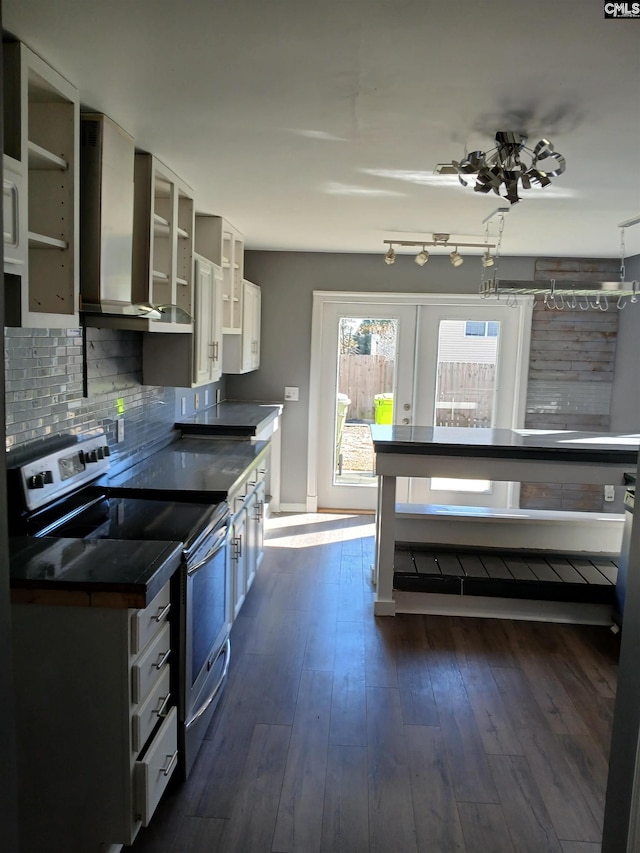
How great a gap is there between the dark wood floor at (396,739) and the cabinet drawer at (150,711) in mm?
405

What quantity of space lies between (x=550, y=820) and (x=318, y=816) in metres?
0.76

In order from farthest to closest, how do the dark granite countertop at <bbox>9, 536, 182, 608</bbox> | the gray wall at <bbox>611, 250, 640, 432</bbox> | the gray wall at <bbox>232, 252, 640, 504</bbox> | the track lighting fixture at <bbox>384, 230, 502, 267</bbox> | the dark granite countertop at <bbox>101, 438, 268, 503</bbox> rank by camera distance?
1. the gray wall at <bbox>232, 252, 640, 504</bbox>
2. the gray wall at <bbox>611, 250, 640, 432</bbox>
3. the track lighting fixture at <bbox>384, 230, 502, 267</bbox>
4. the dark granite countertop at <bbox>101, 438, 268, 503</bbox>
5. the dark granite countertop at <bbox>9, 536, 182, 608</bbox>

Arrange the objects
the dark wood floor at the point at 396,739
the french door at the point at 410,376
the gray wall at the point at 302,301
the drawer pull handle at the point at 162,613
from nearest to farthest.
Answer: the drawer pull handle at the point at 162,613 < the dark wood floor at the point at 396,739 < the gray wall at the point at 302,301 < the french door at the point at 410,376

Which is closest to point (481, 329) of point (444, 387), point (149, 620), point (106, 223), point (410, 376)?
point (444, 387)

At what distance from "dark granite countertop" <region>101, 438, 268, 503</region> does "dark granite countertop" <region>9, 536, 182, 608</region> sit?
69 centimetres

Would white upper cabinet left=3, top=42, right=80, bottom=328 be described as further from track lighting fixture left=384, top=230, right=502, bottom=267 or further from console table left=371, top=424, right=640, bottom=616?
track lighting fixture left=384, top=230, right=502, bottom=267

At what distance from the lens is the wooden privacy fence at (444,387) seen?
586 centimetres

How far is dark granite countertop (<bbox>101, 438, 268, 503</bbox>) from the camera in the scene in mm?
2717

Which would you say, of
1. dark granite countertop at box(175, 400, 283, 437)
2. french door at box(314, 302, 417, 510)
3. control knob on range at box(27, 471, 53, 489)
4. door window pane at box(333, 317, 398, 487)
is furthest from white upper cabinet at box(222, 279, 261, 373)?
control knob on range at box(27, 471, 53, 489)

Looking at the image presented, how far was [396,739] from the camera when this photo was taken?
2.58m

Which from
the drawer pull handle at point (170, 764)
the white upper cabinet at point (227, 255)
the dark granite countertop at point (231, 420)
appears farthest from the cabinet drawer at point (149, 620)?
the white upper cabinet at point (227, 255)

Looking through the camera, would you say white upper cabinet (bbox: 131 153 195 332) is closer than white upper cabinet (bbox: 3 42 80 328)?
No

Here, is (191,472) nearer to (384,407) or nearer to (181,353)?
(181,353)

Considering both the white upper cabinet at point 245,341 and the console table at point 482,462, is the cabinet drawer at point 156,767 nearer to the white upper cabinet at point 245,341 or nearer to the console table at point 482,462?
the console table at point 482,462
